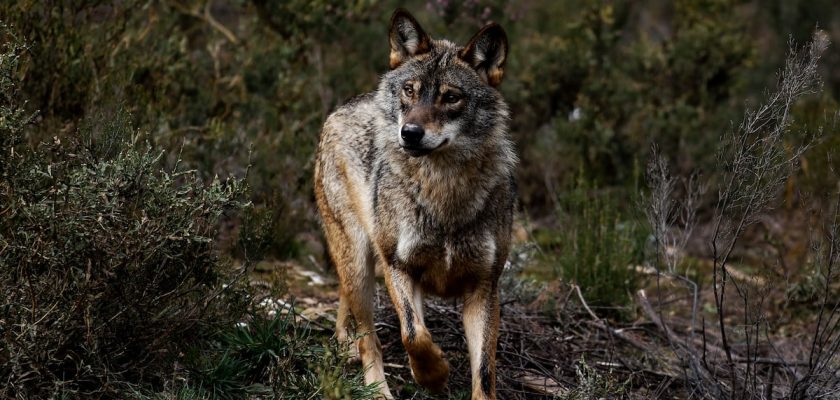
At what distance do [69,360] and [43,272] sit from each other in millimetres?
433

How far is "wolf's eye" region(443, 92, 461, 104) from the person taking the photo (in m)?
4.92

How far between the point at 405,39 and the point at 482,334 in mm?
1693

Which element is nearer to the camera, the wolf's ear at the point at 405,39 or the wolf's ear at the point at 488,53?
the wolf's ear at the point at 488,53

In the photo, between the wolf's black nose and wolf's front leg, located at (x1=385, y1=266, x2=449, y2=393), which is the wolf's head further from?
wolf's front leg, located at (x1=385, y1=266, x2=449, y2=393)

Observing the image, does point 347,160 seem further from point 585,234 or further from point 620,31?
point 620,31

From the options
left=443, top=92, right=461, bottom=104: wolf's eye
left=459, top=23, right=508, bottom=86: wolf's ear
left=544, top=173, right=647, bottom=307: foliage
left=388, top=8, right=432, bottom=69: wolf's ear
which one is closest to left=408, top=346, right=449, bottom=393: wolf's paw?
left=443, top=92, right=461, bottom=104: wolf's eye

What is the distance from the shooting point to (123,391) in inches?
175

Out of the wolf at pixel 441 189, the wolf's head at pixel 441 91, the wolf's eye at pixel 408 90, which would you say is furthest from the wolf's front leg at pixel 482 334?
the wolf's eye at pixel 408 90

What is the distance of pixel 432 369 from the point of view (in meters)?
4.84

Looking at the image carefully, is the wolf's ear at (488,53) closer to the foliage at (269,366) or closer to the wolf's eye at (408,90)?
the wolf's eye at (408,90)

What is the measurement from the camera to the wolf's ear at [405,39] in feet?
17.3

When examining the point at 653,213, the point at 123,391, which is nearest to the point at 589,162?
the point at 653,213

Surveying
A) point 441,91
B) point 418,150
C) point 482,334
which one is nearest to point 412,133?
point 418,150

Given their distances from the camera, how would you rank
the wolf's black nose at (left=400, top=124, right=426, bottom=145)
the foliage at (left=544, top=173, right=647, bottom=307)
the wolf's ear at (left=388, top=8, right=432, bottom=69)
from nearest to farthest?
1. the wolf's black nose at (left=400, top=124, right=426, bottom=145)
2. the wolf's ear at (left=388, top=8, right=432, bottom=69)
3. the foliage at (left=544, top=173, right=647, bottom=307)
